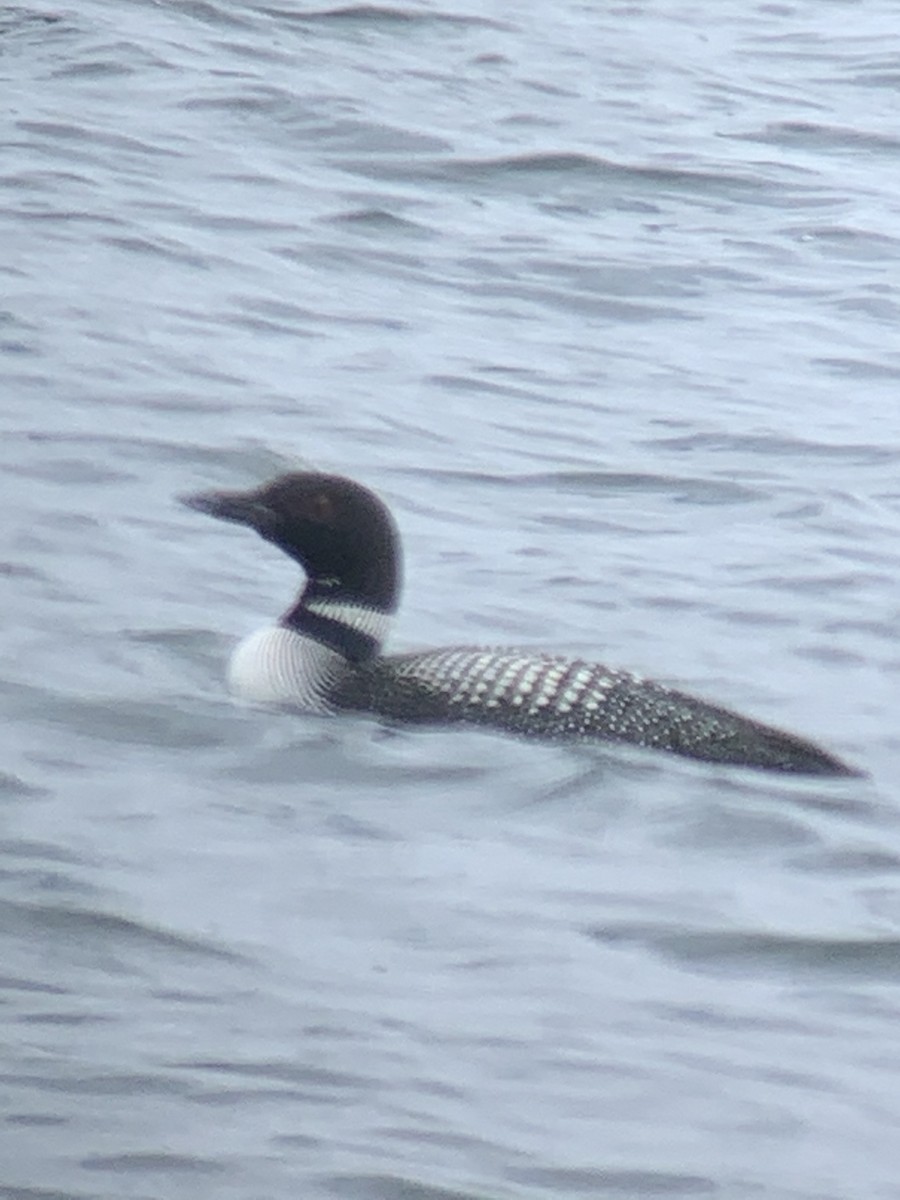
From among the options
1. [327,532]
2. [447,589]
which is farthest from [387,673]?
[447,589]

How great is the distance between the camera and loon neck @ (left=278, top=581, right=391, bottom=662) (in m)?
7.02

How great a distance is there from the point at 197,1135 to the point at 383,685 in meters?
2.34

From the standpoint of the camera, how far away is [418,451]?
374 inches

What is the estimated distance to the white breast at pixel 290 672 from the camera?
697 cm

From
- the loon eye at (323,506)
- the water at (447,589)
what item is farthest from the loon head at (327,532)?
the water at (447,589)

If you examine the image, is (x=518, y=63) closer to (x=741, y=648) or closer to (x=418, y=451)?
(x=418, y=451)

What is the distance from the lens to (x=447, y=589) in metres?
8.05

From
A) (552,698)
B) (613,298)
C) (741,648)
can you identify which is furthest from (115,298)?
(552,698)

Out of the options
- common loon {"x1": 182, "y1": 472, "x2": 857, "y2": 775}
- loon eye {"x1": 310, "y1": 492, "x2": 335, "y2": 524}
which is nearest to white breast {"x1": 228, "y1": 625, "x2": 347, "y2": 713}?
common loon {"x1": 182, "y1": 472, "x2": 857, "y2": 775}

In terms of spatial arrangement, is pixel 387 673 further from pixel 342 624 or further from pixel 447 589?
pixel 447 589

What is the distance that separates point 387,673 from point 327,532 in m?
0.35

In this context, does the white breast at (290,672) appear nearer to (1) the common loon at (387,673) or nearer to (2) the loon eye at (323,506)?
(1) the common loon at (387,673)

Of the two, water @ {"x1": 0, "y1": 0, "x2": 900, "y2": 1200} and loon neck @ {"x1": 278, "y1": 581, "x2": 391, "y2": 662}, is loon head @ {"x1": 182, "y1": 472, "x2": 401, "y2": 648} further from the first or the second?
water @ {"x1": 0, "y1": 0, "x2": 900, "y2": 1200}

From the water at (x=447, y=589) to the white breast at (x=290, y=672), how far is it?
93 millimetres
